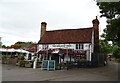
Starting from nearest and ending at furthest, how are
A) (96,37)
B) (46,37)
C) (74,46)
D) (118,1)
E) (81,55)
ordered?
(118,1) < (81,55) < (74,46) < (96,37) < (46,37)

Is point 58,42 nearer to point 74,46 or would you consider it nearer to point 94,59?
point 74,46

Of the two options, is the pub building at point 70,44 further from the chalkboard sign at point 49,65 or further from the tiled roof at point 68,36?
the chalkboard sign at point 49,65

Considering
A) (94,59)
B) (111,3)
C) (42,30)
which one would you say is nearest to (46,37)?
(42,30)

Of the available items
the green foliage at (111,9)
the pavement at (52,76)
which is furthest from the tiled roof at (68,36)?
the green foliage at (111,9)

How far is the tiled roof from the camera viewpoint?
30141mm

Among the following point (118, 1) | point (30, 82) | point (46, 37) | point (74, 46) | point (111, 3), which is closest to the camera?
point (30, 82)

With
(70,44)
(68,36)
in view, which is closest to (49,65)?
(70,44)

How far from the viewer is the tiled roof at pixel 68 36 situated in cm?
3014

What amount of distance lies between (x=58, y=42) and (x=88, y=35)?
643 centimetres

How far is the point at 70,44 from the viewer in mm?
30453

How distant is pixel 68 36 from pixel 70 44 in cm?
254

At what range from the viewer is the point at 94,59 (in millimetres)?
28391

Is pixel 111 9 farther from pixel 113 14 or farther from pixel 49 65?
pixel 49 65

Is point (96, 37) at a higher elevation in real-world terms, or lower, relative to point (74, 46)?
higher
